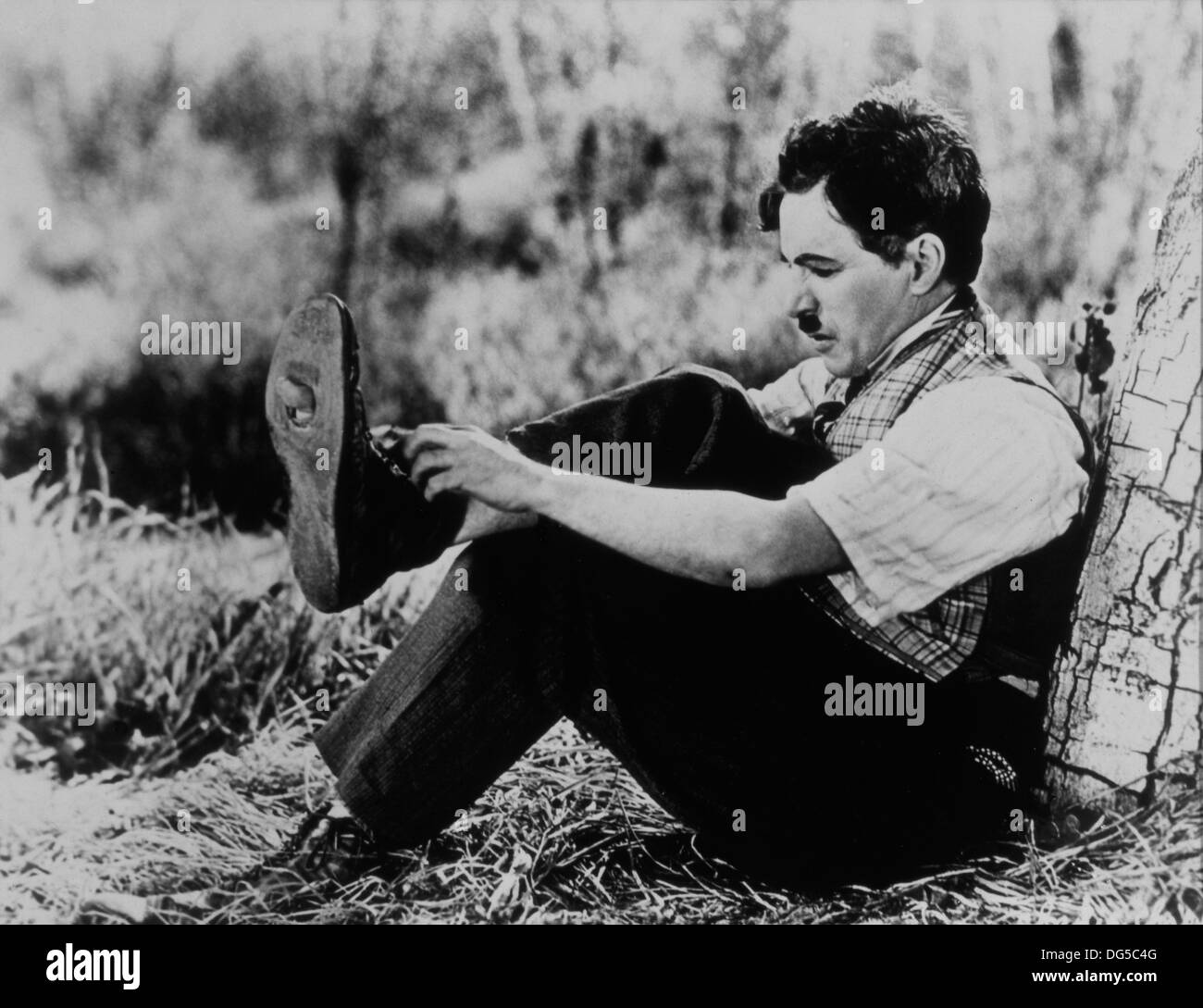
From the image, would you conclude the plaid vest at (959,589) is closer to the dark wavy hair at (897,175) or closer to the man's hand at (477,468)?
the dark wavy hair at (897,175)

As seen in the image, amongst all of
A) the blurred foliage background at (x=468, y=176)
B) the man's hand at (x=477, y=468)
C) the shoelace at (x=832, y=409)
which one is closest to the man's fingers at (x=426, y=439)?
the man's hand at (x=477, y=468)

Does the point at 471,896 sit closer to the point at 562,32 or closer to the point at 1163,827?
the point at 1163,827

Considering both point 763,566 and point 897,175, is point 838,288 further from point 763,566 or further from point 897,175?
point 763,566

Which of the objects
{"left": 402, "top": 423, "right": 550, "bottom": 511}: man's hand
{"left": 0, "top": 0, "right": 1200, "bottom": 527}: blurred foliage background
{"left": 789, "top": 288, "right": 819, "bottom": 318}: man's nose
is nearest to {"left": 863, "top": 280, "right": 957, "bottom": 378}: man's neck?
{"left": 789, "top": 288, "right": 819, "bottom": 318}: man's nose

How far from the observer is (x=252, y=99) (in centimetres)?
188

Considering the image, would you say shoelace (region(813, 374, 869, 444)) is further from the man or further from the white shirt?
the white shirt

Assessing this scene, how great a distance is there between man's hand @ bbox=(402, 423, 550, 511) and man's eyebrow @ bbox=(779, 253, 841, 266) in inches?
20.6

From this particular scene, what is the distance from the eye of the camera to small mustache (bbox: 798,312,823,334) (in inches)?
67.3

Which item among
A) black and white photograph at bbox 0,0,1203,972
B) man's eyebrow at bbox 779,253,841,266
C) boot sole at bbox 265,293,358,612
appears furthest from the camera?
man's eyebrow at bbox 779,253,841,266

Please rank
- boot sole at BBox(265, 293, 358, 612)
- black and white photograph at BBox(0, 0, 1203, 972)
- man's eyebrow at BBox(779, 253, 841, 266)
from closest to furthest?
boot sole at BBox(265, 293, 358, 612)
black and white photograph at BBox(0, 0, 1203, 972)
man's eyebrow at BBox(779, 253, 841, 266)

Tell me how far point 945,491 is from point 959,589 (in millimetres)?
172

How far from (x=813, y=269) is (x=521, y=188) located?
512 millimetres

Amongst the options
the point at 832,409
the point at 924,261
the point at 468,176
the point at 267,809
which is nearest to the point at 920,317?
the point at 924,261

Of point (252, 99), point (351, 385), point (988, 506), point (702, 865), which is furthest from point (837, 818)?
point (252, 99)
